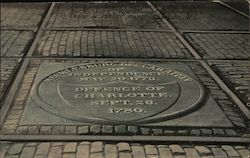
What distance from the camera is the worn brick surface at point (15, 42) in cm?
722

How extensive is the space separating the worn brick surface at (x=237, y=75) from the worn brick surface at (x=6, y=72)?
2881 mm

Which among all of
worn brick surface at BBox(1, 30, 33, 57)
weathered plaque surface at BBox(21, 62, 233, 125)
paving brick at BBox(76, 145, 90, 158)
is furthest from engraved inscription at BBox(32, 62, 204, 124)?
worn brick surface at BBox(1, 30, 33, 57)

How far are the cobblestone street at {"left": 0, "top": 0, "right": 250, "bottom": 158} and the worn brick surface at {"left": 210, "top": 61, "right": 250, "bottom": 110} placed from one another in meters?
0.02

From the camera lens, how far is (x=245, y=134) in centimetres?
474

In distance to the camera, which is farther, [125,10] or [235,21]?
[125,10]

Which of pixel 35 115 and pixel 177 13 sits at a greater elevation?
pixel 35 115

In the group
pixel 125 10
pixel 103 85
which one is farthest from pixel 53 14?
pixel 103 85

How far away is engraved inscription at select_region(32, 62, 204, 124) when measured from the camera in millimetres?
4980

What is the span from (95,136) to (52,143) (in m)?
0.43

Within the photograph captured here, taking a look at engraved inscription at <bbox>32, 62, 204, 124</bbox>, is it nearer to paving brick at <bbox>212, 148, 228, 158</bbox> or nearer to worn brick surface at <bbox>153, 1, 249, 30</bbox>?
paving brick at <bbox>212, 148, 228, 158</bbox>

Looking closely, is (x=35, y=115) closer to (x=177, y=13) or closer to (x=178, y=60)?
(x=178, y=60)

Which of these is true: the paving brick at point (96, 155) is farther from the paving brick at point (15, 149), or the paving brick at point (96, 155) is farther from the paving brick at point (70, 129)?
the paving brick at point (15, 149)

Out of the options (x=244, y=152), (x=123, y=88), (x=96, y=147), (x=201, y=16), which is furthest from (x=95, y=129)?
(x=201, y=16)

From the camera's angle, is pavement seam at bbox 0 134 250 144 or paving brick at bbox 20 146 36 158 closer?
paving brick at bbox 20 146 36 158
